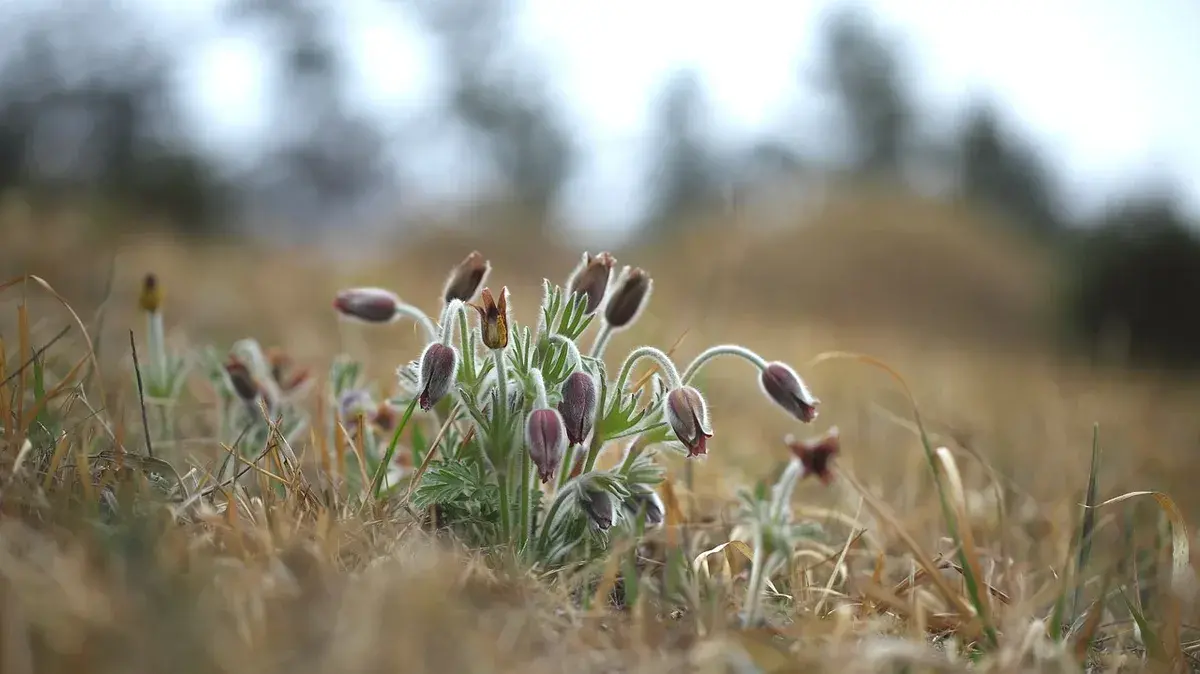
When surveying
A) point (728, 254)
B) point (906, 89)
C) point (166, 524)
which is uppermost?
point (906, 89)

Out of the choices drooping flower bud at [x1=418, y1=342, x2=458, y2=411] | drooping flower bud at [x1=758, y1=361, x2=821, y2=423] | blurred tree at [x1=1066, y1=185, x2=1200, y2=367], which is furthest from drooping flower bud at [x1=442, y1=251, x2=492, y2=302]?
blurred tree at [x1=1066, y1=185, x2=1200, y2=367]

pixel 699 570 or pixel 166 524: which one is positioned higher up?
pixel 166 524

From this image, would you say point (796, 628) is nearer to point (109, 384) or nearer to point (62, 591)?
point (62, 591)

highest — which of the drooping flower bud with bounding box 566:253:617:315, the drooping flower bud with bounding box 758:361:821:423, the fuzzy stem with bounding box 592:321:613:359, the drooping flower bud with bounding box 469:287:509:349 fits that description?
the drooping flower bud with bounding box 566:253:617:315

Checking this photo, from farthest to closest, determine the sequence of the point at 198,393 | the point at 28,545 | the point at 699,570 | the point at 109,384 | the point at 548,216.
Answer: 1. the point at 548,216
2. the point at 198,393
3. the point at 109,384
4. the point at 699,570
5. the point at 28,545

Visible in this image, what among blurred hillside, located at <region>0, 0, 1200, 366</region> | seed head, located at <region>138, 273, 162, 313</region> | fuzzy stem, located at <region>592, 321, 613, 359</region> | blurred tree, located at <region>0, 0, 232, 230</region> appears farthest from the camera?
blurred tree, located at <region>0, 0, 232, 230</region>

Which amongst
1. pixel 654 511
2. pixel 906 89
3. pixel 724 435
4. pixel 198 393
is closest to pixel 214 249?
pixel 198 393

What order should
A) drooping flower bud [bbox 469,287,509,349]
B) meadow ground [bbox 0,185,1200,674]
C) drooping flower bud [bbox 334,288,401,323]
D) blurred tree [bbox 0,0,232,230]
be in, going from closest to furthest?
meadow ground [bbox 0,185,1200,674] → drooping flower bud [bbox 469,287,509,349] → drooping flower bud [bbox 334,288,401,323] → blurred tree [bbox 0,0,232,230]

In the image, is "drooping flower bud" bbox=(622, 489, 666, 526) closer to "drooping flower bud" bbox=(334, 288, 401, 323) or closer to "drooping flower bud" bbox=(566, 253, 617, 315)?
"drooping flower bud" bbox=(566, 253, 617, 315)
